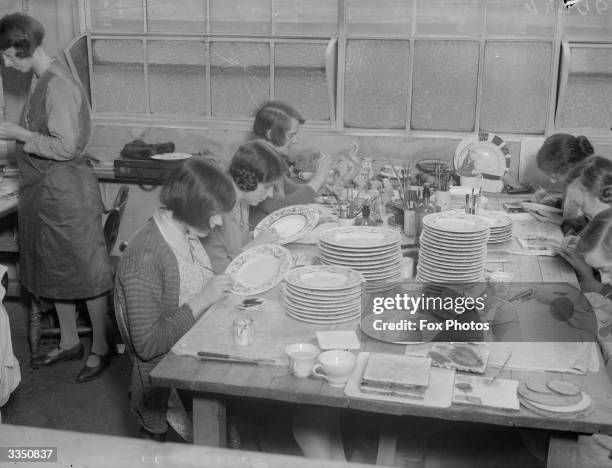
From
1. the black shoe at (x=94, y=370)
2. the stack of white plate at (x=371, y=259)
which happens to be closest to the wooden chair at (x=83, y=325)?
the black shoe at (x=94, y=370)

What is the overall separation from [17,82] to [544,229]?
3.25 m

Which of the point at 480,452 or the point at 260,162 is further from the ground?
the point at 260,162

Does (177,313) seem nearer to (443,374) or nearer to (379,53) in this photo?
(443,374)

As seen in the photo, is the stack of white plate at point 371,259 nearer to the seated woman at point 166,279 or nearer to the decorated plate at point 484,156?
the seated woman at point 166,279

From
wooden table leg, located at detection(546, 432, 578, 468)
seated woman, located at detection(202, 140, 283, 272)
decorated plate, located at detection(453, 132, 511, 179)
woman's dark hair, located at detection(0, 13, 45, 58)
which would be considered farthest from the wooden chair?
wooden table leg, located at detection(546, 432, 578, 468)

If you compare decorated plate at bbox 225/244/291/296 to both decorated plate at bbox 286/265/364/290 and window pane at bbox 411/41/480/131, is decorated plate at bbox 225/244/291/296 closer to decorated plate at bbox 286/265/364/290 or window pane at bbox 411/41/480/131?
decorated plate at bbox 286/265/364/290

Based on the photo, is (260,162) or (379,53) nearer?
(260,162)

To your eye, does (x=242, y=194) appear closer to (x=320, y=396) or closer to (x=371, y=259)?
(x=371, y=259)

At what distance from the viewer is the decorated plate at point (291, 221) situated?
3330mm

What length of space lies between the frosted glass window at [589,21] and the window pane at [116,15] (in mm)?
2683

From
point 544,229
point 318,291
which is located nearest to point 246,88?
point 544,229

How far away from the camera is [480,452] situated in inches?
101

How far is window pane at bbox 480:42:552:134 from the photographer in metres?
4.68

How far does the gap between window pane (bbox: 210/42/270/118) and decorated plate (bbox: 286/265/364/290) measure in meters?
2.66
